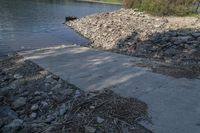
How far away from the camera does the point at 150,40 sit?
1675 cm

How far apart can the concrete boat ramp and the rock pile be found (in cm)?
237

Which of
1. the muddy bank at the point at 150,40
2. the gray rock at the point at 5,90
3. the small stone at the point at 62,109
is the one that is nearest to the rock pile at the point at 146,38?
the muddy bank at the point at 150,40

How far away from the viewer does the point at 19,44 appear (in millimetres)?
20203

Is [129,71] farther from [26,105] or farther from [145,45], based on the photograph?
[145,45]

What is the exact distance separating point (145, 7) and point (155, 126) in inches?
924

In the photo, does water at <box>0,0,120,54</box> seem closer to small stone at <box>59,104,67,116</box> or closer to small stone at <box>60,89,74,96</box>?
small stone at <box>60,89,74,96</box>

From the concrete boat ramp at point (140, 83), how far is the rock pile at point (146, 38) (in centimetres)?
237

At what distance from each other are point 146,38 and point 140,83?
8.38m

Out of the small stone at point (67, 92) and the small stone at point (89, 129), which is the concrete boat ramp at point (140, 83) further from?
the small stone at point (89, 129)

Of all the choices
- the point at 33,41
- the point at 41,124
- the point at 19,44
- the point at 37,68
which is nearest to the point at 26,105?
the point at 41,124

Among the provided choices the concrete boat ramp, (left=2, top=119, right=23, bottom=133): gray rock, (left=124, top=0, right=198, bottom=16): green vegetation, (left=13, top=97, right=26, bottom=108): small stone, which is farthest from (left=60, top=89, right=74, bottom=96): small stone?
(left=124, top=0, right=198, bottom=16): green vegetation

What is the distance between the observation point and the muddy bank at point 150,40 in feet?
42.8

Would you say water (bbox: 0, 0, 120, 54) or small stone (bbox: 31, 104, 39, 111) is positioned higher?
small stone (bbox: 31, 104, 39, 111)

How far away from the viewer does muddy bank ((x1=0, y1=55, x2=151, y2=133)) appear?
6.76 meters
